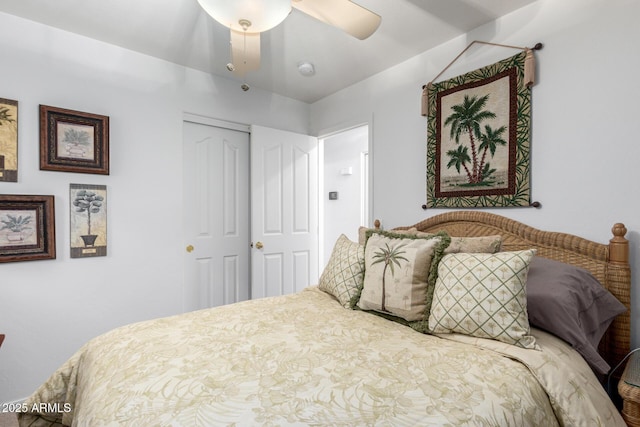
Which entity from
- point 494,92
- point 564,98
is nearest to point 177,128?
point 494,92

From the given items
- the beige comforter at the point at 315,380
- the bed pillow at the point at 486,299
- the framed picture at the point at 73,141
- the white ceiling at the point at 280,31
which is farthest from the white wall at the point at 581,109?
the framed picture at the point at 73,141

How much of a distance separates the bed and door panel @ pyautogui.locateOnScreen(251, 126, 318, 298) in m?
1.33

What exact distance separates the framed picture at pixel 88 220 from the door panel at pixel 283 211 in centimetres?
117

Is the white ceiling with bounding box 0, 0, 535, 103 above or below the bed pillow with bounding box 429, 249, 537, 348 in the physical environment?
above

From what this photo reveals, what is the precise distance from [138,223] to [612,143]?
9.81 ft

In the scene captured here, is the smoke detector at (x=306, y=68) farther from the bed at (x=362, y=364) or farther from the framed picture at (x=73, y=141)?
the bed at (x=362, y=364)

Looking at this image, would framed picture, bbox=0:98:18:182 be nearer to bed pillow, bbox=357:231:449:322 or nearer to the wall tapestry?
bed pillow, bbox=357:231:449:322

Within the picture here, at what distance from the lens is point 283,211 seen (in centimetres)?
331

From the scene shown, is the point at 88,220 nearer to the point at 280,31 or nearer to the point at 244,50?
the point at 244,50

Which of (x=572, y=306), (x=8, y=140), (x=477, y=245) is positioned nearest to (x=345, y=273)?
(x=477, y=245)

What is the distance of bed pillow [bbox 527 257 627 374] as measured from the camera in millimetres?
1316

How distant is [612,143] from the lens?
164 centimetres

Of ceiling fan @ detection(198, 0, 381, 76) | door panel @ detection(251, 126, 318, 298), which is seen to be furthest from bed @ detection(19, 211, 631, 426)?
door panel @ detection(251, 126, 318, 298)

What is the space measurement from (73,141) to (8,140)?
0.32 metres
